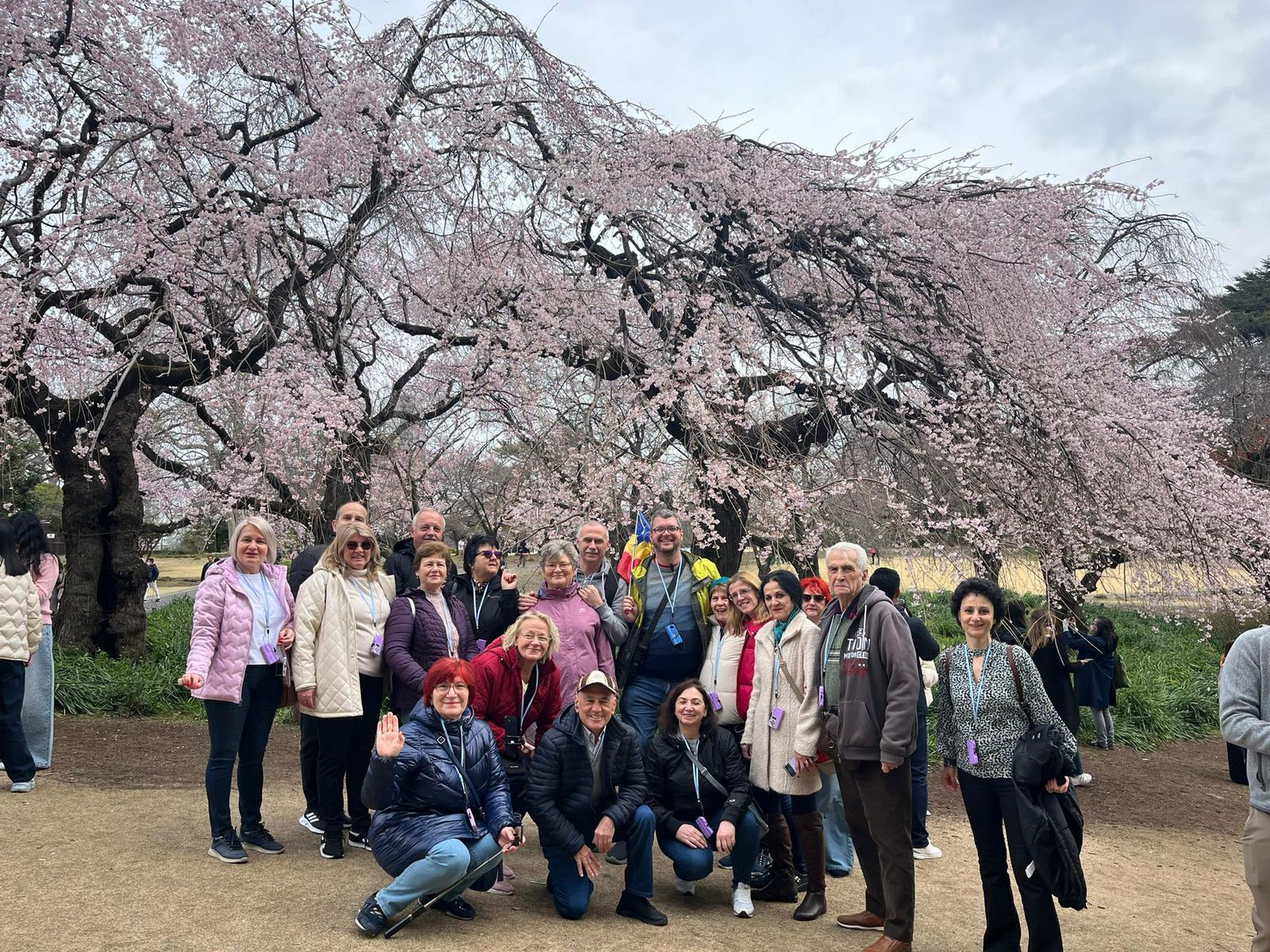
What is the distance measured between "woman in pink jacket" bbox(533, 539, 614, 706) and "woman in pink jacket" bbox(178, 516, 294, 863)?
47.7 inches

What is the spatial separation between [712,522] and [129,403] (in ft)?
19.6

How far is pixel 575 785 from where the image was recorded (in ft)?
13.0

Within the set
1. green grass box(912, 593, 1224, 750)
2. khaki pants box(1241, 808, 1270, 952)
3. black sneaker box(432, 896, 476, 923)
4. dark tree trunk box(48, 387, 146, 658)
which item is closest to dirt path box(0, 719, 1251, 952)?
black sneaker box(432, 896, 476, 923)

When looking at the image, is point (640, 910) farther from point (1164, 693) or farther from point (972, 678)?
point (1164, 693)

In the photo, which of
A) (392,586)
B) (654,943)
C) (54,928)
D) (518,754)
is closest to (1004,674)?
(654,943)

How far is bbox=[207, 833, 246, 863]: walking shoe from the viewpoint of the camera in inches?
169

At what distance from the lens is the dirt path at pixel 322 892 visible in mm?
3553

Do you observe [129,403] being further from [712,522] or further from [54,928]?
[54,928]

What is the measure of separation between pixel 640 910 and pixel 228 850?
1904 millimetres

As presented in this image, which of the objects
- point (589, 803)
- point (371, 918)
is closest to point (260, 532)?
point (371, 918)

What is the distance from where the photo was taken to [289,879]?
4086 millimetres

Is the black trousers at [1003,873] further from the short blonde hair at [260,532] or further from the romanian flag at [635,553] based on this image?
the short blonde hair at [260,532]

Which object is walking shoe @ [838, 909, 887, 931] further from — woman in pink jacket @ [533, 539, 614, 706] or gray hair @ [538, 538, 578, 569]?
gray hair @ [538, 538, 578, 569]

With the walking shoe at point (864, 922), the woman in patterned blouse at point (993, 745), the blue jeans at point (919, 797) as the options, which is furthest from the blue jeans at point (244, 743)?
the blue jeans at point (919, 797)
